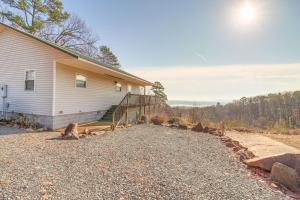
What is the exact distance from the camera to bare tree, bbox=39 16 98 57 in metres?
21.8

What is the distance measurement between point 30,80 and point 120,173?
26.8 feet

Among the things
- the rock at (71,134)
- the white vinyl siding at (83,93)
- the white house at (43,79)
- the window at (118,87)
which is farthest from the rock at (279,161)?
the window at (118,87)

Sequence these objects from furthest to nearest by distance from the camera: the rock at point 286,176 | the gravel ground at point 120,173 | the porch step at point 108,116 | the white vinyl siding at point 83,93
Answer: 1. the porch step at point 108,116
2. the white vinyl siding at point 83,93
3. the rock at point 286,176
4. the gravel ground at point 120,173

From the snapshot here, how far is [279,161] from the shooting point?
4.80m

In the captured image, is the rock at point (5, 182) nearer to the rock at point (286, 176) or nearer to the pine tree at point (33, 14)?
the rock at point (286, 176)

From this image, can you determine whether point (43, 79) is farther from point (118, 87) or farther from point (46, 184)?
point (118, 87)

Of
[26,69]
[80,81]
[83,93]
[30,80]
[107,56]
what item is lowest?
[83,93]

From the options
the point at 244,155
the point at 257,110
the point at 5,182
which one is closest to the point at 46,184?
the point at 5,182

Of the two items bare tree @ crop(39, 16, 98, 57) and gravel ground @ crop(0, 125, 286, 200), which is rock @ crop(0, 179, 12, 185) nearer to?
gravel ground @ crop(0, 125, 286, 200)

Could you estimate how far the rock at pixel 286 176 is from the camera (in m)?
4.05

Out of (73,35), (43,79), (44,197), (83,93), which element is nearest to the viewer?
(44,197)

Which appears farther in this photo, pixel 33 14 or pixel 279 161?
pixel 33 14

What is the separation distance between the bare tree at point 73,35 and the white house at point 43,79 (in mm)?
12155

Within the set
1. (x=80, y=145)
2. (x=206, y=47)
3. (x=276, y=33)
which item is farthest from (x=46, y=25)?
(x=276, y=33)
